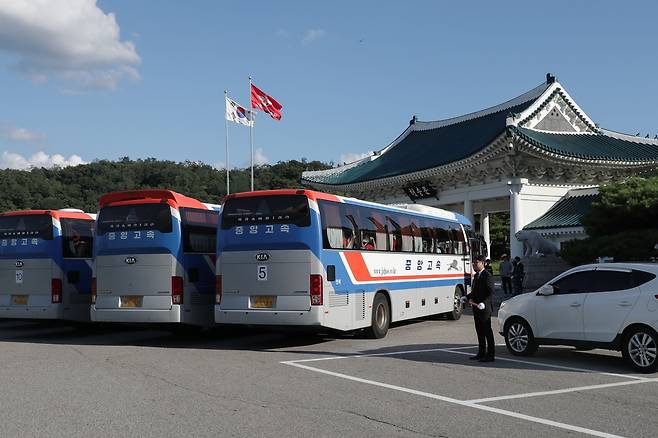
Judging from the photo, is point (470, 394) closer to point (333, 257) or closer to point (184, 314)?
point (333, 257)

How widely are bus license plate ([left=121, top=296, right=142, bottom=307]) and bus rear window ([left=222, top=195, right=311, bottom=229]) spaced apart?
2.34m

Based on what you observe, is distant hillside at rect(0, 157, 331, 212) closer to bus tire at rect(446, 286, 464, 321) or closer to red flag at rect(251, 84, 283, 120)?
red flag at rect(251, 84, 283, 120)

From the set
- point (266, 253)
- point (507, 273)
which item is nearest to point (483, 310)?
point (266, 253)

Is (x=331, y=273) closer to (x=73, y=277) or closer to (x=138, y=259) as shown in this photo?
(x=138, y=259)

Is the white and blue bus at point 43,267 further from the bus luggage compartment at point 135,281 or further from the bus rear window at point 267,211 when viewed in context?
the bus rear window at point 267,211

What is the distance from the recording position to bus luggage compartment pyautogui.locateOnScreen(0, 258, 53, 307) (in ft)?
51.1

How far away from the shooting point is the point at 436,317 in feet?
66.4

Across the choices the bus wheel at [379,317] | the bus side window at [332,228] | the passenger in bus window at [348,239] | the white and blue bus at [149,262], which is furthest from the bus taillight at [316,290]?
the white and blue bus at [149,262]

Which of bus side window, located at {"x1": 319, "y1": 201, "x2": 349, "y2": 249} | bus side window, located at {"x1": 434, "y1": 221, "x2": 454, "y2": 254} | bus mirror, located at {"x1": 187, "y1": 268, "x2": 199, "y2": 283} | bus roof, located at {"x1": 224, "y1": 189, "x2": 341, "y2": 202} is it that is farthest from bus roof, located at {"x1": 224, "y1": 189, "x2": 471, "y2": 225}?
bus mirror, located at {"x1": 187, "y1": 268, "x2": 199, "y2": 283}

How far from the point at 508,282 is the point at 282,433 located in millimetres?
21974

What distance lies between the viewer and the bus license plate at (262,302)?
12.9 metres

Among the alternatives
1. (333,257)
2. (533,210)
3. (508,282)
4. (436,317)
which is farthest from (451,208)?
(333,257)

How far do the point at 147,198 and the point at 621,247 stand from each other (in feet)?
44.1

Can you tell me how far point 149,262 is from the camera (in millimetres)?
13938
